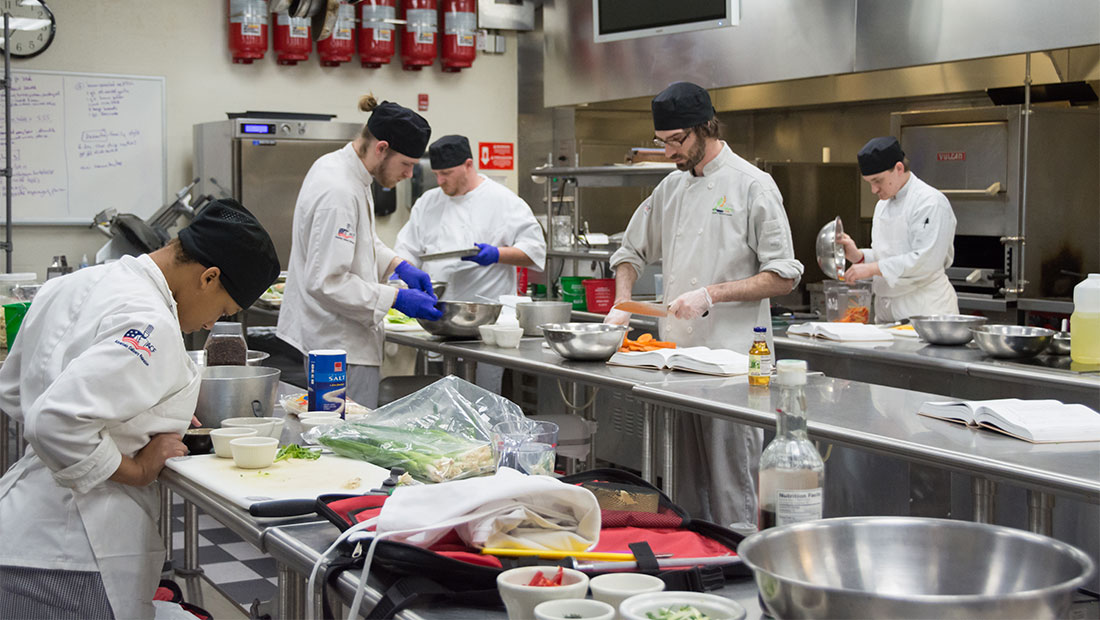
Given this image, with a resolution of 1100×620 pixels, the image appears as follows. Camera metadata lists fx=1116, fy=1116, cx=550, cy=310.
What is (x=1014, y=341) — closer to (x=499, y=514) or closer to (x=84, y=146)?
(x=499, y=514)

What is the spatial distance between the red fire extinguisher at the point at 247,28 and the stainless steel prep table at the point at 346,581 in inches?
233

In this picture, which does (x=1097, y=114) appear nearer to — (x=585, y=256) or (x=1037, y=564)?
(x=585, y=256)

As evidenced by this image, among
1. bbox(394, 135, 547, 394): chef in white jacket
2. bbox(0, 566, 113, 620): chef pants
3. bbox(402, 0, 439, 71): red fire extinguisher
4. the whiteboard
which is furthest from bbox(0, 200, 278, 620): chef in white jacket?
bbox(402, 0, 439, 71): red fire extinguisher

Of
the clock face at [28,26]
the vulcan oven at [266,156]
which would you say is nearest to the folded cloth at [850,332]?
the vulcan oven at [266,156]

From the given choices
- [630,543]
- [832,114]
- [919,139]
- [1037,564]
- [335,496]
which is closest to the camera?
[1037,564]

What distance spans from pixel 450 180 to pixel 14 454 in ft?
7.73

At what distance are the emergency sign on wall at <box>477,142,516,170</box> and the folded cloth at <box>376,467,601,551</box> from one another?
22.6 feet

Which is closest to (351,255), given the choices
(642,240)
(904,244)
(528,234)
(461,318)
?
(461,318)

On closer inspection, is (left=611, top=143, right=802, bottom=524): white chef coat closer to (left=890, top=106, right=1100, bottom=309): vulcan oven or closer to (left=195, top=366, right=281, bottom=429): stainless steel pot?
(left=195, top=366, right=281, bottom=429): stainless steel pot

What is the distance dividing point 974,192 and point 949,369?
225cm

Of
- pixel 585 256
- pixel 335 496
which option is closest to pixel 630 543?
pixel 335 496

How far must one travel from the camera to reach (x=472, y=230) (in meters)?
5.56

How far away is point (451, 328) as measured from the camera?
454cm

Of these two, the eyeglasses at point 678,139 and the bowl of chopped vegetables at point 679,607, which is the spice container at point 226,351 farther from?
→ the bowl of chopped vegetables at point 679,607
